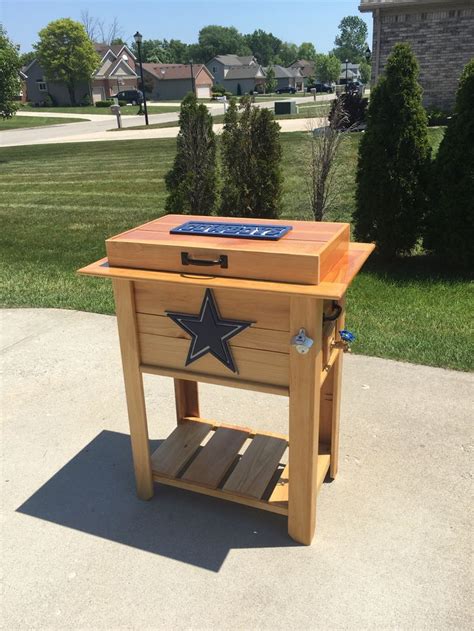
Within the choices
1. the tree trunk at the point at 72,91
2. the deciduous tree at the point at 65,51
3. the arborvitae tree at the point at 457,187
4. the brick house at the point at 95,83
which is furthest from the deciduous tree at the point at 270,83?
the arborvitae tree at the point at 457,187

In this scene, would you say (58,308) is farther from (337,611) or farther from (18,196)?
(18,196)

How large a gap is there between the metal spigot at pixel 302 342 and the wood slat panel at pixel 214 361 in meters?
0.13

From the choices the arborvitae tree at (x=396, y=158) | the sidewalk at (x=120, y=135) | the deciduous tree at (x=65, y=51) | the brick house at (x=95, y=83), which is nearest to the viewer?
the arborvitae tree at (x=396, y=158)

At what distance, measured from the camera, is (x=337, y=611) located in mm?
2232

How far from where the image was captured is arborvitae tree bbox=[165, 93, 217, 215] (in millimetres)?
8219

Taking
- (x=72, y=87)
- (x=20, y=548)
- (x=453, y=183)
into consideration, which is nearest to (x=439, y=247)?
(x=453, y=183)

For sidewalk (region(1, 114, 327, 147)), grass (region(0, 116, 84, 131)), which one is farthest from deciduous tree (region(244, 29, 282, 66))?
sidewalk (region(1, 114, 327, 147))

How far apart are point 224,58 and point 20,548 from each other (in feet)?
310

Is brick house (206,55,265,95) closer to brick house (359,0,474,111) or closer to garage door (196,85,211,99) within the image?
garage door (196,85,211,99)

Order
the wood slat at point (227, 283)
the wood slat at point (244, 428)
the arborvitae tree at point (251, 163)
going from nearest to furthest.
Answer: the wood slat at point (227, 283) < the wood slat at point (244, 428) < the arborvitae tree at point (251, 163)

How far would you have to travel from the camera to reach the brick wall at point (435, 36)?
55.3ft

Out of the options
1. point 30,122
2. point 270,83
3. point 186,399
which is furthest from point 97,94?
point 186,399

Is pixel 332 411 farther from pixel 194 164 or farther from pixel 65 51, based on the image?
pixel 65 51

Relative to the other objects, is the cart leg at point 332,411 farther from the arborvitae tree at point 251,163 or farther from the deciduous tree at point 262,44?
the deciduous tree at point 262,44
